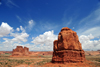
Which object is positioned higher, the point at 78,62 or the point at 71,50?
the point at 71,50

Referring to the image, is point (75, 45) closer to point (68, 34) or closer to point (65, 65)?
point (68, 34)

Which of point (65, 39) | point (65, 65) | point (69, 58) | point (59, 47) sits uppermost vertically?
point (65, 39)

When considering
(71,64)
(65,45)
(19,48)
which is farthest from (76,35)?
(19,48)

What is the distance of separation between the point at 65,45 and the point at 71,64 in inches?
249

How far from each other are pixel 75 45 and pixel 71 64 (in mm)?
6619

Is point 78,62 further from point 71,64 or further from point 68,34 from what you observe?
point 68,34

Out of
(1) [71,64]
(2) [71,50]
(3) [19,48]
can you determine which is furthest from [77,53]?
(3) [19,48]

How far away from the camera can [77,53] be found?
24688mm

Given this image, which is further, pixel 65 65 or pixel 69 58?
pixel 69 58

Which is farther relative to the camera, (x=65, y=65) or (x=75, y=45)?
(x=75, y=45)

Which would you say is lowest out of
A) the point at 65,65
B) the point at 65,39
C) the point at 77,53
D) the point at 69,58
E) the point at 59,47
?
the point at 65,65

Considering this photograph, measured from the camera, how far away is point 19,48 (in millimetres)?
96625

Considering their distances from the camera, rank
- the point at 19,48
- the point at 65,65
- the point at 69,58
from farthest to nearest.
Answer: the point at 19,48 → the point at 69,58 → the point at 65,65

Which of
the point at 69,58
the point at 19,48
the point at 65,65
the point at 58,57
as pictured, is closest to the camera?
the point at 65,65
